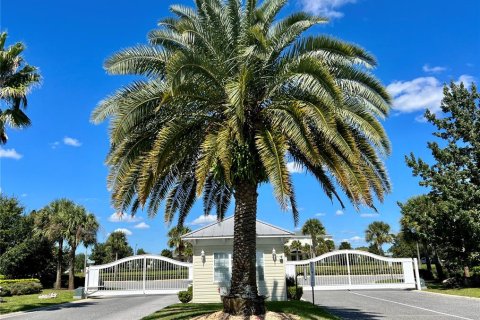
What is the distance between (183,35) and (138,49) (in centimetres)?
121

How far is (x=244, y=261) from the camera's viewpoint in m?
10.4

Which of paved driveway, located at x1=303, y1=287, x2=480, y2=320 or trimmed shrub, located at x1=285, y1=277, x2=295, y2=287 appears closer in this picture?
paved driveway, located at x1=303, y1=287, x2=480, y2=320

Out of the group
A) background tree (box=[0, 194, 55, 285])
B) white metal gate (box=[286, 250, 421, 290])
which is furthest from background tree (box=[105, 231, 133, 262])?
white metal gate (box=[286, 250, 421, 290])

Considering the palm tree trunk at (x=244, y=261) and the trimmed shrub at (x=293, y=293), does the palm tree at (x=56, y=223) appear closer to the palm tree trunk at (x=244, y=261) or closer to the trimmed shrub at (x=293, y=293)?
the trimmed shrub at (x=293, y=293)

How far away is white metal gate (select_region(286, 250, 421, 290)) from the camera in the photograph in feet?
86.7

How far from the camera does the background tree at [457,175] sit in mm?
23391

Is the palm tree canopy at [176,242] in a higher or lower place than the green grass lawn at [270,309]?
higher

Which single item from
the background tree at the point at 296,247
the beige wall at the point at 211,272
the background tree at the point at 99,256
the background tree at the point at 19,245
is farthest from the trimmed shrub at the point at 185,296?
the background tree at the point at 99,256

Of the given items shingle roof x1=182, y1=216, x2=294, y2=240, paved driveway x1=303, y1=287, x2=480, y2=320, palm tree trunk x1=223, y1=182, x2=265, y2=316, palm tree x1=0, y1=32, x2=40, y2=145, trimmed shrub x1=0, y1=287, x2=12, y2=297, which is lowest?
paved driveway x1=303, y1=287, x2=480, y2=320

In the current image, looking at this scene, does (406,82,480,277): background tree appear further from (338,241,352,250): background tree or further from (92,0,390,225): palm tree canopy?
(338,241,352,250): background tree

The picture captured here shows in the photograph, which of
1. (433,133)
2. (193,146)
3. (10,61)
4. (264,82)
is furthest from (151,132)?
(433,133)

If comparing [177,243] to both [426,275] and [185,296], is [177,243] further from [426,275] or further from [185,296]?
[185,296]

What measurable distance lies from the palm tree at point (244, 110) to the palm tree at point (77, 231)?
23799 mm

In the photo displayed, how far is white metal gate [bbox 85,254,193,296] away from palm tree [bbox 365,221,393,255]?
109ft
